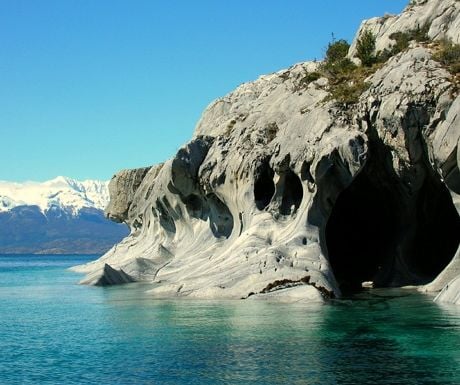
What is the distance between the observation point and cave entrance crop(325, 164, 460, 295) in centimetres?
4344

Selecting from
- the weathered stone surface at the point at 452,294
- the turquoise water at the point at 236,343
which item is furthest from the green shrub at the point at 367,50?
the weathered stone surface at the point at 452,294

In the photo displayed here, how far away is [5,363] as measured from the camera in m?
22.5

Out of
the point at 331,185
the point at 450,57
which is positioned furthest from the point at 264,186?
the point at 450,57

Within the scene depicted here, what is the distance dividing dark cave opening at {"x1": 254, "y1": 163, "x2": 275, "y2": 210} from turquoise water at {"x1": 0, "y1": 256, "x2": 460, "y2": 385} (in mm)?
12694

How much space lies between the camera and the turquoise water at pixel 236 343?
64.6 feet

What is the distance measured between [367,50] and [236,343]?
103ft

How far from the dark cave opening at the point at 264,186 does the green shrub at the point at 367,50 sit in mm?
9865

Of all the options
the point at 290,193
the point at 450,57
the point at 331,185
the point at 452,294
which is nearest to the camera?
the point at 452,294

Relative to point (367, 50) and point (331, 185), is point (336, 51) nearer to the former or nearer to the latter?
point (367, 50)

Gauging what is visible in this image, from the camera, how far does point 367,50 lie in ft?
167

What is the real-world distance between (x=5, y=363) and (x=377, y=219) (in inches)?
1179

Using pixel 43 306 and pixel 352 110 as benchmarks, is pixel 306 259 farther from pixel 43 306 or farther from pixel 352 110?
pixel 43 306

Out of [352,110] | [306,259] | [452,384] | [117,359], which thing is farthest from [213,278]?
[452,384]

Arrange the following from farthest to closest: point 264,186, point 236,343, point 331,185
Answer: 1. point 264,186
2. point 331,185
3. point 236,343
